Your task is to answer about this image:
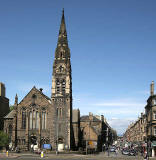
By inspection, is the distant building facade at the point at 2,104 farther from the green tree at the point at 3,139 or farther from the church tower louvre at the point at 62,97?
the church tower louvre at the point at 62,97

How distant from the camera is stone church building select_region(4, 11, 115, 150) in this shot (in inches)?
2911

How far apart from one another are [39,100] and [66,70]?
1049 centimetres

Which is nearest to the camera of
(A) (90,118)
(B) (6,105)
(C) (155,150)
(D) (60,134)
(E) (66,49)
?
(C) (155,150)

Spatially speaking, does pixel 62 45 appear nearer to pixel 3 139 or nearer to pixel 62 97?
pixel 62 97

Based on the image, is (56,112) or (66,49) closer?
(56,112)

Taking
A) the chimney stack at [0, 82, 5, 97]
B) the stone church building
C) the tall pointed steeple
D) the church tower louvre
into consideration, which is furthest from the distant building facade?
the tall pointed steeple

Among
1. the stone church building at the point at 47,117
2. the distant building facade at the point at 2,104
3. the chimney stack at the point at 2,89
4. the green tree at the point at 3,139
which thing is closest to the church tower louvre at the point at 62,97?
the stone church building at the point at 47,117

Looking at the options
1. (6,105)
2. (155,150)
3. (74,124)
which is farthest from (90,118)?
(155,150)

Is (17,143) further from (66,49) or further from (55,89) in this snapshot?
(66,49)

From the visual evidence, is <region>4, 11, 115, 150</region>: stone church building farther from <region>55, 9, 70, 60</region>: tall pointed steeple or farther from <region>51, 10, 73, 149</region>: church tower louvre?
<region>55, 9, 70, 60</region>: tall pointed steeple

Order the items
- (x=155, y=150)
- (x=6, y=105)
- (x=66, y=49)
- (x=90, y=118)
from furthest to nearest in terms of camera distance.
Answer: (x=90, y=118), (x=6, y=105), (x=66, y=49), (x=155, y=150)

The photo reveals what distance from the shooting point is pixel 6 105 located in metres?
93.0

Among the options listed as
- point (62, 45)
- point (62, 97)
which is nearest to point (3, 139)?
point (62, 97)

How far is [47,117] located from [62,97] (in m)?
6.40
